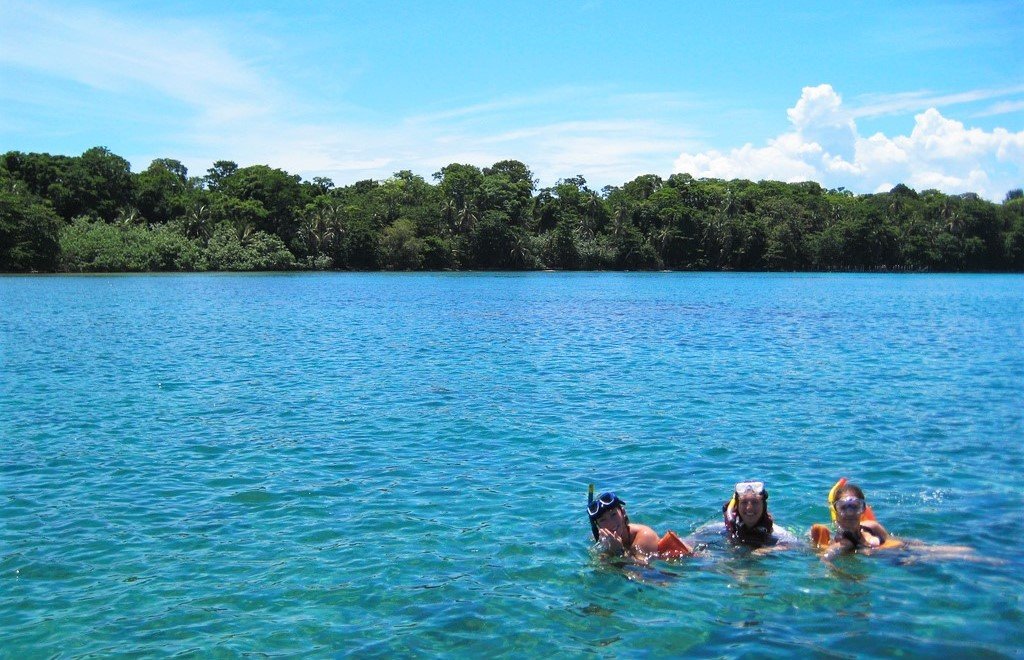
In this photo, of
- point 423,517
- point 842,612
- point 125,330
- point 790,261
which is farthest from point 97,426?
point 790,261

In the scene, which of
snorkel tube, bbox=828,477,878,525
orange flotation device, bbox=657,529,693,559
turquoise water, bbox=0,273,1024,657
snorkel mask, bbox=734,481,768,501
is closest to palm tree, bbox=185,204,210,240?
turquoise water, bbox=0,273,1024,657

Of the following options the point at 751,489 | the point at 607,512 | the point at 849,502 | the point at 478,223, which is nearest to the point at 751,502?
the point at 751,489

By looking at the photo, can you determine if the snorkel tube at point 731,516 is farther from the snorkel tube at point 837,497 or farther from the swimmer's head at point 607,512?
the swimmer's head at point 607,512

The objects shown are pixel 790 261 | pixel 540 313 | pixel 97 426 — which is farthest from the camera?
pixel 790 261

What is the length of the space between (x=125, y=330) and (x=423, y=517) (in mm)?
32812

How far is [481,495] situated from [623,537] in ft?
11.5

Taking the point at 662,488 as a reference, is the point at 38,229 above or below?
above

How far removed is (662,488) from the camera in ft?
45.5

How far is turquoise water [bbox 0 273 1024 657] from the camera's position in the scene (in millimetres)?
8859

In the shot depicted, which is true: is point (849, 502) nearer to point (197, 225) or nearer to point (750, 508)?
point (750, 508)

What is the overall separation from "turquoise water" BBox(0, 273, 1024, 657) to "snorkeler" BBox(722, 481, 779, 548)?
36 cm

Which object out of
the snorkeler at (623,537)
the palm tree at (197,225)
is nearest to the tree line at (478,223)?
the palm tree at (197,225)

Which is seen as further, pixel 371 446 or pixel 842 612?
pixel 371 446

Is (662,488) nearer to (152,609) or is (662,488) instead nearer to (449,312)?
(152,609)
